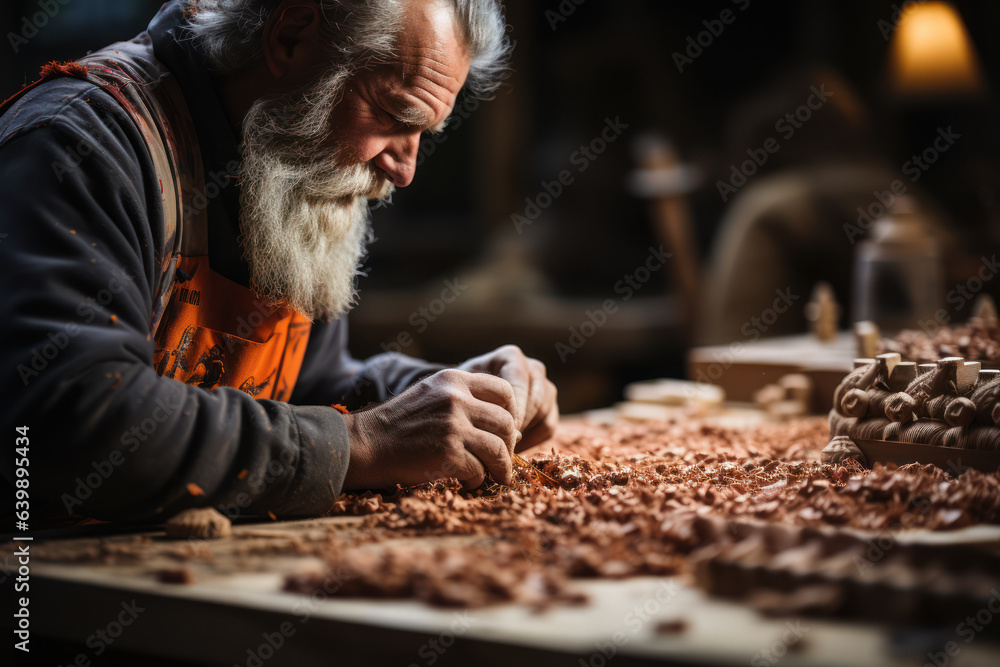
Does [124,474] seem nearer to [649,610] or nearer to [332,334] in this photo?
[649,610]

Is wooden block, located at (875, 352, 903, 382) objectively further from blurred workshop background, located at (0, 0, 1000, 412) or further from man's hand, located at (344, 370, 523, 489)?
blurred workshop background, located at (0, 0, 1000, 412)

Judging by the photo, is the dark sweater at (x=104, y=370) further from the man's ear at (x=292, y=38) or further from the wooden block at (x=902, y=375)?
the wooden block at (x=902, y=375)

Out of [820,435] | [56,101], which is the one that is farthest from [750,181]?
[56,101]

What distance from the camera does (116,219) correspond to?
1214 mm

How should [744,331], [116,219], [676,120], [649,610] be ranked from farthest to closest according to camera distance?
1. [676,120]
2. [744,331]
3. [116,219]
4. [649,610]

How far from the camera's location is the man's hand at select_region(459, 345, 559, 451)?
158cm

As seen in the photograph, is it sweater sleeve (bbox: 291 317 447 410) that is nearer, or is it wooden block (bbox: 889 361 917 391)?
wooden block (bbox: 889 361 917 391)

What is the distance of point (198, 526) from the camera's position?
1.11 meters

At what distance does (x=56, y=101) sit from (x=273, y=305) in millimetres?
526

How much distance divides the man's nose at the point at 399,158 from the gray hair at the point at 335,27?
0.17m

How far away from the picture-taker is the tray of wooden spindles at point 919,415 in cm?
130

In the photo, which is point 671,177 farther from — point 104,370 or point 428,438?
point 104,370

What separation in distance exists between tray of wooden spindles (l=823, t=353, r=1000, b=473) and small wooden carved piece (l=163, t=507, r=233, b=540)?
1044mm

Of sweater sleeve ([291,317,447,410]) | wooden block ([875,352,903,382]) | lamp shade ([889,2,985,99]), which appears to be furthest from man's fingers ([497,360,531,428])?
lamp shade ([889,2,985,99])
